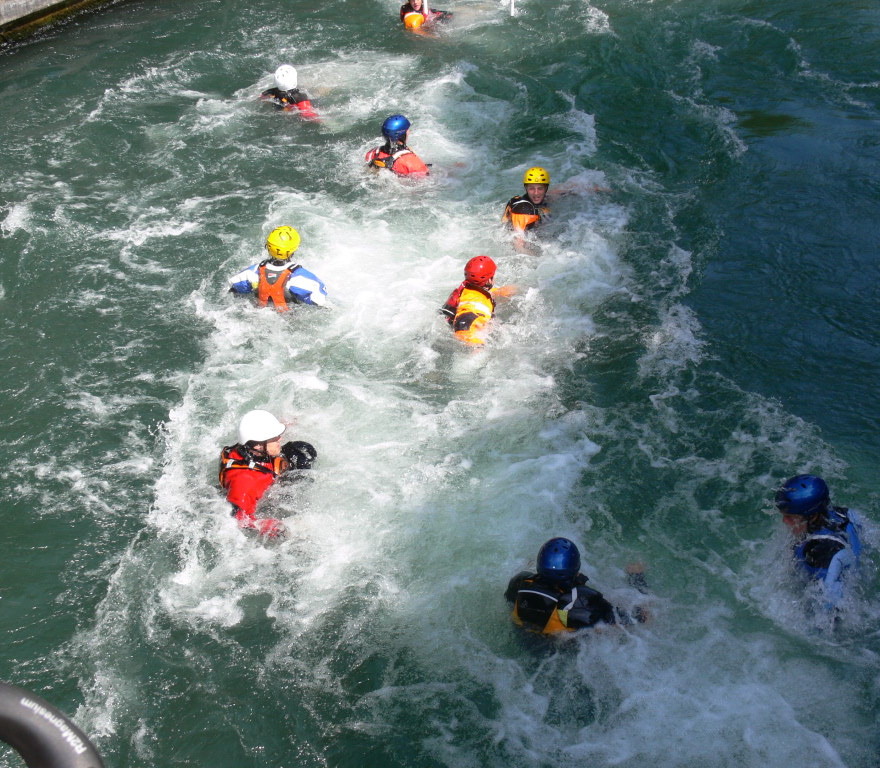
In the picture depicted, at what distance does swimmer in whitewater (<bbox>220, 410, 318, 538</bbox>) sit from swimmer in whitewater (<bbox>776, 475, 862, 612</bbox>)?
3.96m

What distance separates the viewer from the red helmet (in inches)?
326

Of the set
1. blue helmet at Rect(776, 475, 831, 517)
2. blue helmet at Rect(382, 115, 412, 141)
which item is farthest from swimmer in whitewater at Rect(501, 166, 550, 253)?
blue helmet at Rect(776, 475, 831, 517)

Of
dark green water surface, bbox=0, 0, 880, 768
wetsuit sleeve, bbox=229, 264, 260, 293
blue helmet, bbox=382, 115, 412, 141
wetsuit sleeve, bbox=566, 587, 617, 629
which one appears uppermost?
blue helmet, bbox=382, 115, 412, 141

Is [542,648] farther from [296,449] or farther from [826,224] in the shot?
[826,224]

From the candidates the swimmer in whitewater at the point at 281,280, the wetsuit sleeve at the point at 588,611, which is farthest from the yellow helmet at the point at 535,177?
the wetsuit sleeve at the point at 588,611

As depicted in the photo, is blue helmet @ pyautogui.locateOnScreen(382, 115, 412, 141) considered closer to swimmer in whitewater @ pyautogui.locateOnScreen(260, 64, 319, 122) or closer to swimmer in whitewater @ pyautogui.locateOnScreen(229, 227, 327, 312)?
swimmer in whitewater @ pyautogui.locateOnScreen(260, 64, 319, 122)

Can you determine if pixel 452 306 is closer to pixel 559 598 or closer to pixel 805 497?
pixel 559 598

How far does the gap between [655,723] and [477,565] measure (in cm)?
185

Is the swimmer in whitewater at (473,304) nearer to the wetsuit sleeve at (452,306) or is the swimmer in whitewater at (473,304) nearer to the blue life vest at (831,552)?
the wetsuit sleeve at (452,306)

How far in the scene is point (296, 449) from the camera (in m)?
7.02

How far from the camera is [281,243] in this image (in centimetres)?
855

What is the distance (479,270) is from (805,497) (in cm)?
390

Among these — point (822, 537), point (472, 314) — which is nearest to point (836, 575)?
point (822, 537)

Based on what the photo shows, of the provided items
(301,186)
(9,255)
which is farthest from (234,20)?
(9,255)
